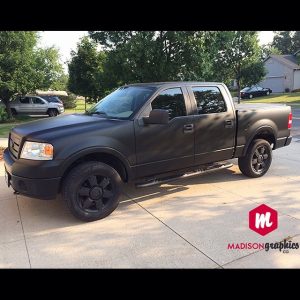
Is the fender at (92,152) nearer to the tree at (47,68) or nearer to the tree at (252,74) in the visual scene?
the tree at (47,68)

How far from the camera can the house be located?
4616 cm

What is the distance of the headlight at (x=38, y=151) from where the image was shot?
4246mm

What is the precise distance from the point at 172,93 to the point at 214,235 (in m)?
2.30

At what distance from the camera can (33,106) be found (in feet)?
79.8

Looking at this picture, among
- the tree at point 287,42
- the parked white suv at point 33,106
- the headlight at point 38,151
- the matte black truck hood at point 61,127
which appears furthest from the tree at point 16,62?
the tree at point 287,42

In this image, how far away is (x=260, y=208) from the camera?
5.01 meters

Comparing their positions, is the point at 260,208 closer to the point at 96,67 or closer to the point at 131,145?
the point at 131,145

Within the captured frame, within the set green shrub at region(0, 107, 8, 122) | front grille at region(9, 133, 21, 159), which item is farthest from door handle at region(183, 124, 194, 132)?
green shrub at region(0, 107, 8, 122)

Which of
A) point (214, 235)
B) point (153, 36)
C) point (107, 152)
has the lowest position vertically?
point (214, 235)

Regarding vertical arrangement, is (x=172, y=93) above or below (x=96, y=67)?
below

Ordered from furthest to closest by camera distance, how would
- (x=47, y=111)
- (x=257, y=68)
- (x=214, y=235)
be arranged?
1. (x=257, y=68)
2. (x=47, y=111)
3. (x=214, y=235)

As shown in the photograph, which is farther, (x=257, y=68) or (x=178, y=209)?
(x=257, y=68)

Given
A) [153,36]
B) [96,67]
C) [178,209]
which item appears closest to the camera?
[178,209]
